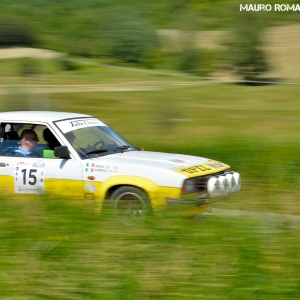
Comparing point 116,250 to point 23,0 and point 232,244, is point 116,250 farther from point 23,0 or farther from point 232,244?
point 23,0

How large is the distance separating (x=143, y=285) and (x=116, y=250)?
0.50 meters

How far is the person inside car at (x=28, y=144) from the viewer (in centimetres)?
834

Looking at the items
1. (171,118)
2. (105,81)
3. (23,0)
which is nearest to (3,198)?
(171,118)

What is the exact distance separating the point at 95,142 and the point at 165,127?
788cm

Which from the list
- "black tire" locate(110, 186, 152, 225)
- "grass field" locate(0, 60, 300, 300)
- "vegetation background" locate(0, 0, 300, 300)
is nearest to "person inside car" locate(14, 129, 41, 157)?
"vegetation background" locate(0, 0, 300, 300)

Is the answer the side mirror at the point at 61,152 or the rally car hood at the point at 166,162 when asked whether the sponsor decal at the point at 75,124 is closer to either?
the side mirror at the point at 61,152

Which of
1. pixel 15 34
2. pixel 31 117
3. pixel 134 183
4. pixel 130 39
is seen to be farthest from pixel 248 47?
pixel 134 183

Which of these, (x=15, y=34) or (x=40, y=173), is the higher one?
(x=15, y=34)

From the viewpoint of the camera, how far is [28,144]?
8.46m

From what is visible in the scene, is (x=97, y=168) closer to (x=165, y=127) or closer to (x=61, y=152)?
(x=61, y=152)

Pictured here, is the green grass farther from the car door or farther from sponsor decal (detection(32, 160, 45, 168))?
sponsor decal (detection(32, 160, 45, 168))

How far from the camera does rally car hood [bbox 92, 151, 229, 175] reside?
7.79 metres

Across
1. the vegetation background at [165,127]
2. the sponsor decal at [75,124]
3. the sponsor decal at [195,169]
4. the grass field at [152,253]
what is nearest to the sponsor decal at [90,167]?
the sponsor decal at [75,124]

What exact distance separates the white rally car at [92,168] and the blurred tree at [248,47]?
13.2 metres
